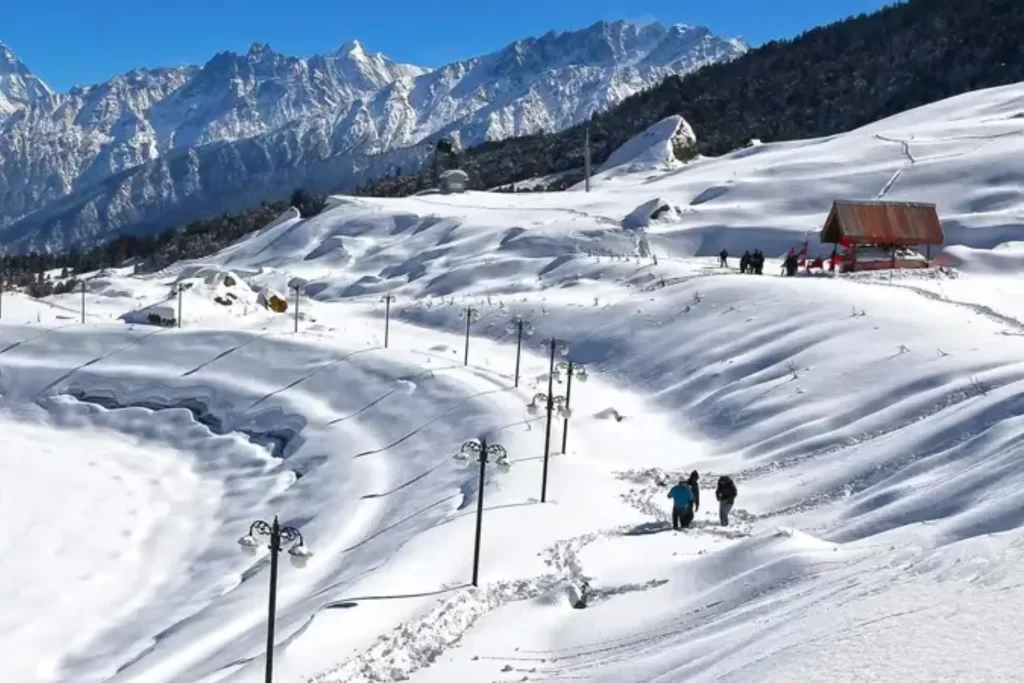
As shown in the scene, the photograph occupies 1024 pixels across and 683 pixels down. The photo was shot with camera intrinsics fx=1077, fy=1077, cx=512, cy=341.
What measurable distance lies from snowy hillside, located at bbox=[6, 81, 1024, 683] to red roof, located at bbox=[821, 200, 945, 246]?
2.04 metres

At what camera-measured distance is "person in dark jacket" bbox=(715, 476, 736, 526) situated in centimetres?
2280

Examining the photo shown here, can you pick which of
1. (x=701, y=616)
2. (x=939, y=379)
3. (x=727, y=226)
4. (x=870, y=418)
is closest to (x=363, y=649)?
(x=701, y=616)

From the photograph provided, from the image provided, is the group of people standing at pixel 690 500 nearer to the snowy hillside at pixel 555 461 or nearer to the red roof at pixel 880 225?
the snowy hillside at pixel 555 461

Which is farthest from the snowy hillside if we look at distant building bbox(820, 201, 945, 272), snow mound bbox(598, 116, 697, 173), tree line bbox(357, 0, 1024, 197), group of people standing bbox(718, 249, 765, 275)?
tree line bbox(357, 0, 1024, 197)

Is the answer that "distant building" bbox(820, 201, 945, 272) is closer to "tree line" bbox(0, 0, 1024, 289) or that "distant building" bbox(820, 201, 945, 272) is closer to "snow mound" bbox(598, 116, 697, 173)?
"snow mound" bbox(598, 116, 697, 173)

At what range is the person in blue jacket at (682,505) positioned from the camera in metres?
22.7

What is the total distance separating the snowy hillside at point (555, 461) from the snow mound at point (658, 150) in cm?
3034

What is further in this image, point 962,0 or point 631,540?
point 962,0

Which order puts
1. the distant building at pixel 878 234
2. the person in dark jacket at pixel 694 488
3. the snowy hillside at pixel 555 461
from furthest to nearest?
the distant building at pixel 878 234
the person in dark jacket at pixel 694 488
the snowy hillside at pixel 555 461

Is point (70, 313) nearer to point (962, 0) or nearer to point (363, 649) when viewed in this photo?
point (363, 649)

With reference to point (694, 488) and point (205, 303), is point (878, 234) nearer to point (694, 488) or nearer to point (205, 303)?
point (694, 488)

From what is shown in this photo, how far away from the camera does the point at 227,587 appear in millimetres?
28719

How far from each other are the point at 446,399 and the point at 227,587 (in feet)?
43.3

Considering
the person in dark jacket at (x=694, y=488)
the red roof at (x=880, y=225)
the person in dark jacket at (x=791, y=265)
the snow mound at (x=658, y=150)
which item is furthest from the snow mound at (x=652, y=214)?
the person in dark jacket at (x=694, y=488)
